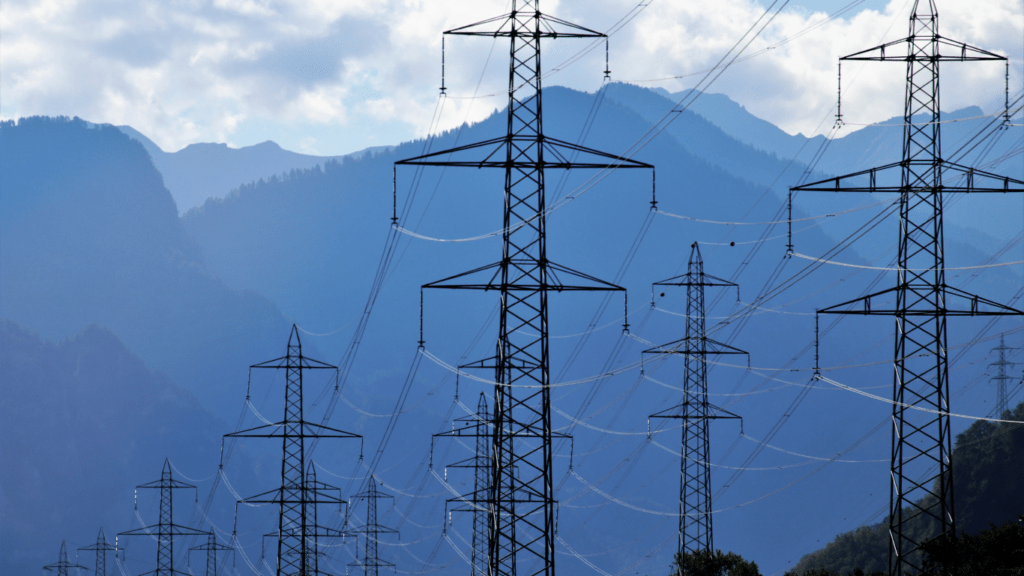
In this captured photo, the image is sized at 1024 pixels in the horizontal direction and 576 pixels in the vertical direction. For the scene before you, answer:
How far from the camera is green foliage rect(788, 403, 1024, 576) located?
67.9 metres

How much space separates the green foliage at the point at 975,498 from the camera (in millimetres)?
67875

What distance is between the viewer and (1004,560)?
2623 centimetres

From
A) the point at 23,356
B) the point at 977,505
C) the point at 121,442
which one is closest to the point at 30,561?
the point at 121,442

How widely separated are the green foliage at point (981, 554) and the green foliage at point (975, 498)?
4048 centimetres

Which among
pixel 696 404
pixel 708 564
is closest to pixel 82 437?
pixel 696 404

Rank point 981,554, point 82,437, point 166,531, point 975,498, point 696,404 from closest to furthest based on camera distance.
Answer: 1. point 981,554
2. point 696,404
3. point 975,498
4. point 166,531
5. point 82,437

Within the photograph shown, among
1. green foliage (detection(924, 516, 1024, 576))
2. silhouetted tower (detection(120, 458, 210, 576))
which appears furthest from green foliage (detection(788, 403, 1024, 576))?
green foliage (detection(924, 516, 1024, 576))

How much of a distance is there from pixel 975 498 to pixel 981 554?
161 ft

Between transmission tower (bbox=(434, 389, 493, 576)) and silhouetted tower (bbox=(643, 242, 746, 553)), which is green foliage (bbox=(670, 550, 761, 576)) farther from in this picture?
transmission tower (bbox=(434, 389, 493, 576))

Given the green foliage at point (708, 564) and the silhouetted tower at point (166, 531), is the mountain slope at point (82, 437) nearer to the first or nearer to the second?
the silhouetted tower at point (166, 531)

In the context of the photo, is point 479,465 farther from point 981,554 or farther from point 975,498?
point 975,498

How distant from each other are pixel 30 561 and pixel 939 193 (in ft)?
509

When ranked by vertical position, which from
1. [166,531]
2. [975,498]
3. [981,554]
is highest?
[166,531]

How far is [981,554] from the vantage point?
84.4 feet
